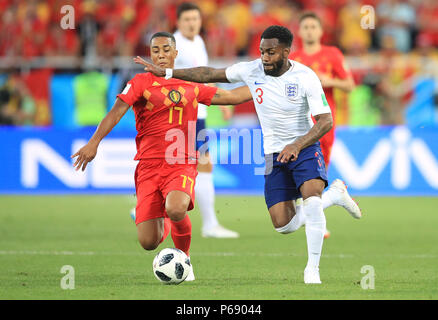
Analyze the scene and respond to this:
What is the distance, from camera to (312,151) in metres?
6.76

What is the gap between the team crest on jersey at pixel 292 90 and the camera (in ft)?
22.1

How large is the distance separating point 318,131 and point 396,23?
484 inches

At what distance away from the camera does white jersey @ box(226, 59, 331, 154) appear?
22.0 feet

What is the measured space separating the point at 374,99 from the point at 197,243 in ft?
26.1

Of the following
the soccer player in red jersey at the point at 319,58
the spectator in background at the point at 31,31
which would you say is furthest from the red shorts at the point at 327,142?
the spectator in background at the point at 31,31

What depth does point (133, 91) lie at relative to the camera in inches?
267

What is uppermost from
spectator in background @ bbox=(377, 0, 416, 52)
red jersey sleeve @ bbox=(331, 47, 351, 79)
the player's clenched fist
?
spectator in background @ bbox=(377, 0, 416, 52)

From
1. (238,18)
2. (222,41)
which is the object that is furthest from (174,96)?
(238,18)

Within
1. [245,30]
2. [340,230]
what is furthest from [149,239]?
[245,30]

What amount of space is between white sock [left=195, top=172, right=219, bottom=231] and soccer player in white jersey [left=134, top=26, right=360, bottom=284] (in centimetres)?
285

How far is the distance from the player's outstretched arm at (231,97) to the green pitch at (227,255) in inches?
57.1

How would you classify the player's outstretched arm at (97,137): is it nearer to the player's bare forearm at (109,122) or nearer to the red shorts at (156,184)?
the player's bare forearm at (109,122)
